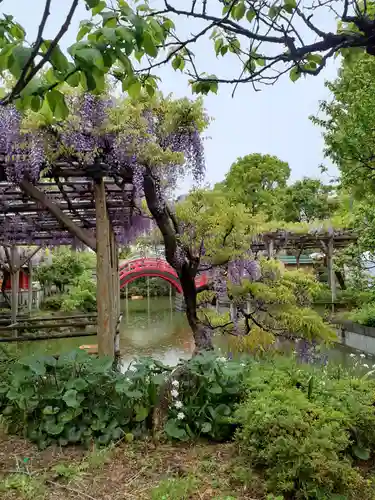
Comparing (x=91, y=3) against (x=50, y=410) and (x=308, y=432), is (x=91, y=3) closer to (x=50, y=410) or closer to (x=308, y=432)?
(x=308, y=432)

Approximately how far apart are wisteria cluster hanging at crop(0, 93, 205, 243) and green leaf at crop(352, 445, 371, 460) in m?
2.78

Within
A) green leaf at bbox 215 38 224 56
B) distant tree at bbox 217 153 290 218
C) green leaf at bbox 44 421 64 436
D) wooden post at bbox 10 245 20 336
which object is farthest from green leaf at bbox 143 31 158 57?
distant tree at bbox 217 153 290 218

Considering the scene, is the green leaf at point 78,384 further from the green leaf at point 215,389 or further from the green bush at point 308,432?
the green bush at point 308,432

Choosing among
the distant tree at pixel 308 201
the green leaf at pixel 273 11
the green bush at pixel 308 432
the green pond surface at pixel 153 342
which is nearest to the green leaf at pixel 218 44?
the green leaf at pixel 273 11

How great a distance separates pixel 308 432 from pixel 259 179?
18475 millimetres

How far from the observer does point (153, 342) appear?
11.0m

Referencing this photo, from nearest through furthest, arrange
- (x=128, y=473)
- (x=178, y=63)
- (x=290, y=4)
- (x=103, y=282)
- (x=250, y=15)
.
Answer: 1. (x=290, y=4)
2. (x=250, y=15)
3. (x=178, y=63)
4. (x=128, y=473)
5. (x=103, y=282)

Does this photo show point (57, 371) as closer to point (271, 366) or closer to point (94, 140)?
point (271, 366)

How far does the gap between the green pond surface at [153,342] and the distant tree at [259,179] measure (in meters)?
5.92

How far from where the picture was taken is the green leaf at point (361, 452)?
2311mm

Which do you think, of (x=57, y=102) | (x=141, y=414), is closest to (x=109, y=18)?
(x=57, y=102)

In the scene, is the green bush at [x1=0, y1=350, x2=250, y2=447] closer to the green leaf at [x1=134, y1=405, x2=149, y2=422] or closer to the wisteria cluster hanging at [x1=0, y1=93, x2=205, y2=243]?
the green leaf at [x1=134, y1=405, x2=149, y2=422]

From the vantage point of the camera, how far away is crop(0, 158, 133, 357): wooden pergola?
4.30m

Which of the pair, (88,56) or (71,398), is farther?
(71,398)
